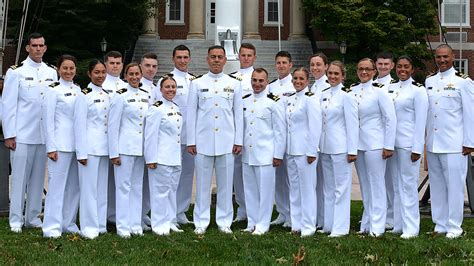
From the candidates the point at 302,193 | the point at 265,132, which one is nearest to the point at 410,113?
the point at 302,193

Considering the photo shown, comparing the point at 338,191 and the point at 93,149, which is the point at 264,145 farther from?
the point at 93,149

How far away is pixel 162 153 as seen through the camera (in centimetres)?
991

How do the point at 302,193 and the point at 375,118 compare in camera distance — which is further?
the point at 302,193

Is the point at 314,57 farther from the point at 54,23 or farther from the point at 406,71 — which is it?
the point at 54,23

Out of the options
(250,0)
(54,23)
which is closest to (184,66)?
(54,23)

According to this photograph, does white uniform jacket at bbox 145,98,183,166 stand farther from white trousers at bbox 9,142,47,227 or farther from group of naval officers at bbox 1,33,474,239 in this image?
white trousers at bbox 9,142,47,227

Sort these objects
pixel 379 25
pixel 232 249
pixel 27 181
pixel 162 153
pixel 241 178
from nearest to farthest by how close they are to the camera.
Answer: pixel 232 249
pixel 162 153
pixel 27 181
pixel 241 178
pixel 379 25

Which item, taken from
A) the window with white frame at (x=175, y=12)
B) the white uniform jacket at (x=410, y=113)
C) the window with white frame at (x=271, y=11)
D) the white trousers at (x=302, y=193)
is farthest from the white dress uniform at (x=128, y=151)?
the window with white frame at (x=271, y=11)

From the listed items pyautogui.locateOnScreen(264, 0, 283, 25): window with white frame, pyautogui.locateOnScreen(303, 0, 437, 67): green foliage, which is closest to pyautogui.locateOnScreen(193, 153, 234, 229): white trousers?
pyautogui.locateOnScreen(303, 0, 437, 67): green foliage

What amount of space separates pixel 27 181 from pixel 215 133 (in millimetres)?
2784

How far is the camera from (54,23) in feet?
112

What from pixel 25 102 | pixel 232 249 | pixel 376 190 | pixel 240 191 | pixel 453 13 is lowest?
pixel 232 249

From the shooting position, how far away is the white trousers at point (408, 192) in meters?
9.92

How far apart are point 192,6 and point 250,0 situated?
11.1 ft
